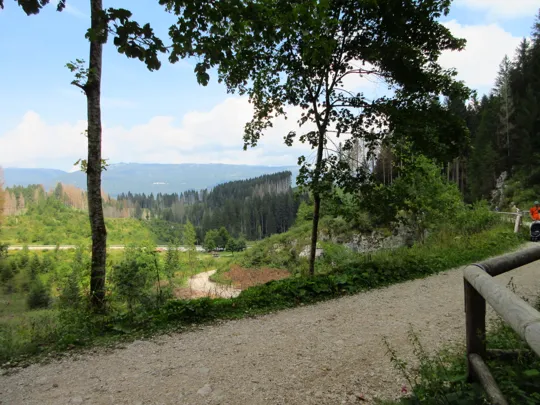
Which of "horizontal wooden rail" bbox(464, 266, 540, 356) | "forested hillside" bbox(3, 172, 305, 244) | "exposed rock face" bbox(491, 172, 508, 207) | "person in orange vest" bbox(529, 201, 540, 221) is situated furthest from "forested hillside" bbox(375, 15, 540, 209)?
"horizontal wooden rail" bbox(464, 266, 540, 356)

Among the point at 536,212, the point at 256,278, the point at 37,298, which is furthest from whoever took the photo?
the point at 37,298

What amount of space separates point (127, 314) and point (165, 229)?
458 feet

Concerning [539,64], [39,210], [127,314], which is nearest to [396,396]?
[127,314]

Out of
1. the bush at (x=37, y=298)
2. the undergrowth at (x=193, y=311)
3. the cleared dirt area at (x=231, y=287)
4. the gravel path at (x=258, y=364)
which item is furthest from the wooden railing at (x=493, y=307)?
the bush at (x=37, y=298)

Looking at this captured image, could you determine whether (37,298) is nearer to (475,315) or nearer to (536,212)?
(475,315)

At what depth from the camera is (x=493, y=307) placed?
1.62 m

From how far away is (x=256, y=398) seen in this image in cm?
341

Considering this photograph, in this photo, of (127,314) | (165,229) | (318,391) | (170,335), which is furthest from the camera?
(165,229)

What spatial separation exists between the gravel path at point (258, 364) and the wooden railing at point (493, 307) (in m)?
1.27

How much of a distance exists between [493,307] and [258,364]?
323 cm

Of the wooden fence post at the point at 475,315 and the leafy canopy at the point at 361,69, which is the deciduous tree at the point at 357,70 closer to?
the leafy canopy at the point at 361,69

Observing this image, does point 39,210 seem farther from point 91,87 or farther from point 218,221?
point 91,87

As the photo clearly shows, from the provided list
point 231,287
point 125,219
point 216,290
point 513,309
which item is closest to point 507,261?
point 513,309

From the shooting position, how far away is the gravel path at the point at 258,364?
3.52 meters
